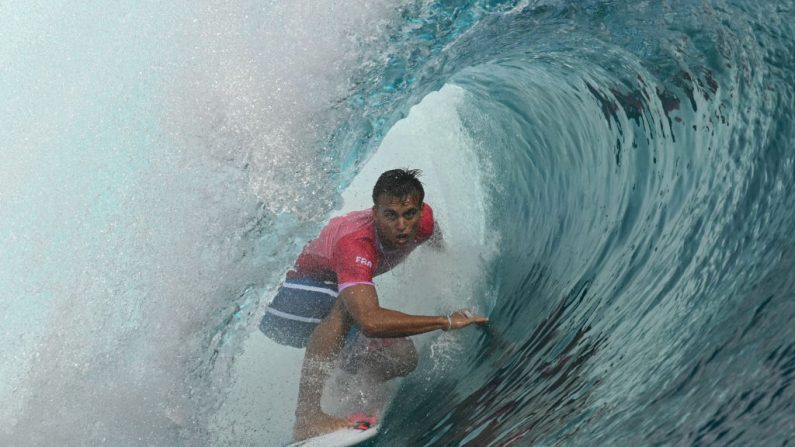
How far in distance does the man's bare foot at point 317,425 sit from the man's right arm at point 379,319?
50 cm

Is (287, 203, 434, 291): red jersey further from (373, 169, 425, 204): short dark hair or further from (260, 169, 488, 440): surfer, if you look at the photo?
(373, 169, 425, 204): short dark hair

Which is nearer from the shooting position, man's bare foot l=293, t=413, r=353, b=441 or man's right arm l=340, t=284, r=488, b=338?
man's right arm l=340, t=284, r=488, b=338

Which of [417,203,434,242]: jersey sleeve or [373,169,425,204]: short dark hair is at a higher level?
[373,169,425,204]: short dark hair

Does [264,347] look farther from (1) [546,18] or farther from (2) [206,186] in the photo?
(1) [546,18]

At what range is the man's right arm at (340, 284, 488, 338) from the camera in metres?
3.81

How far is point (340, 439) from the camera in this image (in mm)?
3893

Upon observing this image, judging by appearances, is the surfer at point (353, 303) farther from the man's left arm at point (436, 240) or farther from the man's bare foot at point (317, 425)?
the man's left arm at point (436, 240)

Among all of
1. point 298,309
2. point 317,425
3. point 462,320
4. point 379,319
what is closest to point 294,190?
point 379,319

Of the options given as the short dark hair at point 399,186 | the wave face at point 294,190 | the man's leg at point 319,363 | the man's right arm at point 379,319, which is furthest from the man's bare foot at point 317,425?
the short dark hair at point 399,186

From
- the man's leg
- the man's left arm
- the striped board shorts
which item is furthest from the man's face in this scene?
the man's left arm

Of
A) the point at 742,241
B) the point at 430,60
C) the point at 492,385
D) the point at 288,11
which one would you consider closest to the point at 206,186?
the point at 288,11

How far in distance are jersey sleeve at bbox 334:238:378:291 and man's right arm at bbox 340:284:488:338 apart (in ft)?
0.14

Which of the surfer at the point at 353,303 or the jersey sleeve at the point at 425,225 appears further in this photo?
the jersey sleeve at the point at 425,225

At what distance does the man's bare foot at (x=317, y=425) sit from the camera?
402cm
